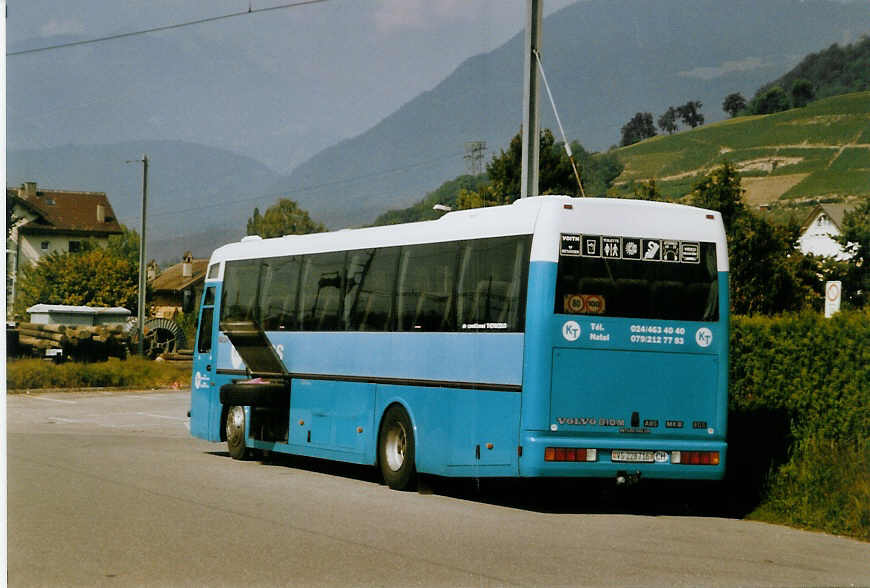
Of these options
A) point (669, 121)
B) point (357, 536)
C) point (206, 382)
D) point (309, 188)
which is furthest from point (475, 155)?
point (669, 121)

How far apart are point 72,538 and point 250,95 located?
22.5 feet

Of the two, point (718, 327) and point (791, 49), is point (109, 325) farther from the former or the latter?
point (791, 49)

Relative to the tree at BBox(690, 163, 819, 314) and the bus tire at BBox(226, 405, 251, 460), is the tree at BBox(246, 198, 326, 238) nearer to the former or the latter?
the tree at BBox(690, 163, 819, 314)

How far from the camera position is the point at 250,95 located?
1591 cm

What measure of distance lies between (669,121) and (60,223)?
336ft

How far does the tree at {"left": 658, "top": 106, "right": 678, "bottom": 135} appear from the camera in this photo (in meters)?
156

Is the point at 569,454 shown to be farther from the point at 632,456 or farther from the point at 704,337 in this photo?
the point at 704,337

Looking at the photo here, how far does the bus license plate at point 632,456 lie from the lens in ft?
45.5

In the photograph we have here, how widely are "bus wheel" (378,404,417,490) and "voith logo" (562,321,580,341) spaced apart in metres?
2.87

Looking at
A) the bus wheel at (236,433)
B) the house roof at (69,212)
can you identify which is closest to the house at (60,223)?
the house roof at (69,212)

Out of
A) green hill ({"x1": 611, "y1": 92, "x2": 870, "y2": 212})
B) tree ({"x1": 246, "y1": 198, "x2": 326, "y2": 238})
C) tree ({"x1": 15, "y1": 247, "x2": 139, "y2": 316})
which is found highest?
green hill ({"x1": 611, "y1": 92, "x2": 870, "y2": 212})

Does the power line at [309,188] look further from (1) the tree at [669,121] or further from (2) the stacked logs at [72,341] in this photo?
(1) the tree at [669,121]

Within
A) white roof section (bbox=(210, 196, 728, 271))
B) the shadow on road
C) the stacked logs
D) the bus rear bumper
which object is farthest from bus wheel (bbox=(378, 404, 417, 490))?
the stacked logs

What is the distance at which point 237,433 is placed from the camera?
20703 mm
